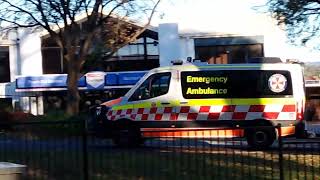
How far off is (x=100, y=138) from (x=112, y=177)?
0.79 m

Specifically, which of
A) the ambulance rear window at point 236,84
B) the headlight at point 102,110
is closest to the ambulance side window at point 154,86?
the ambulance rear window at point 236,84

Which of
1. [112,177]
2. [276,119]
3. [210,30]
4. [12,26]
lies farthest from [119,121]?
[210,30]

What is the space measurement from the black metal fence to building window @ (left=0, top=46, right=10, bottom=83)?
108 feet

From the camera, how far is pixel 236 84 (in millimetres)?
17984

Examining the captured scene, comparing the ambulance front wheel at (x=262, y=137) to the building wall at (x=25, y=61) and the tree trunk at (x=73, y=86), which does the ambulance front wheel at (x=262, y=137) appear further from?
the building wall at (x=25, y=61)

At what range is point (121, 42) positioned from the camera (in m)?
30.4

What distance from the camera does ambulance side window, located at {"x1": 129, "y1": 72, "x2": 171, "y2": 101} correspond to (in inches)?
707

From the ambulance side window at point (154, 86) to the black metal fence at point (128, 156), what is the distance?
7354mm

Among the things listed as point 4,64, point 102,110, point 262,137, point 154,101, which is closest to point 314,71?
point 4,64

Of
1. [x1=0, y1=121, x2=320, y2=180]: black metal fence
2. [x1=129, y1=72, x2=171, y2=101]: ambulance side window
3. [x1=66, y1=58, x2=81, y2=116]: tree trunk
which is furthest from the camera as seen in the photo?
[x1=66, y1=58, x2=81, y2=116]: tree trunk

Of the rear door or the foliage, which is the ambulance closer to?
the rear door

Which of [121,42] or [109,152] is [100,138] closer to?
[109,152]

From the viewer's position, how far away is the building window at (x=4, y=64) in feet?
138

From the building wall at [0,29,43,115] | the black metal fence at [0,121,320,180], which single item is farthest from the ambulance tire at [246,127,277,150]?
the building wall at [0,29,43,115]
